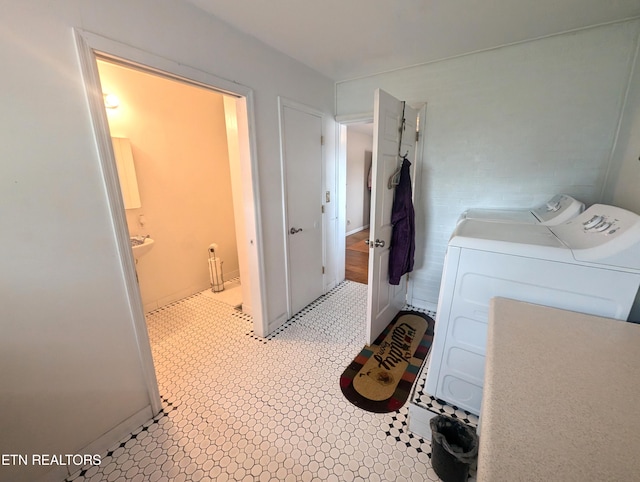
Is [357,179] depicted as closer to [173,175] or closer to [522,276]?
[173,175]

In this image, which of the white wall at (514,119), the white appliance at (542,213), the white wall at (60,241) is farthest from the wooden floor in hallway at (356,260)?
the white wall at (60,241)

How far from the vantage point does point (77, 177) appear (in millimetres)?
1162

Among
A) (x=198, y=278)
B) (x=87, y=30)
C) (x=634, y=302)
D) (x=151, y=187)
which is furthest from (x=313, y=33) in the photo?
(x=198, y=278)

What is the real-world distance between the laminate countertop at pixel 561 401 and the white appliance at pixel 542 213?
82 centimetres

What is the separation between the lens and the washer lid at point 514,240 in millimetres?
1155

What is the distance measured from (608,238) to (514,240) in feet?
1.02

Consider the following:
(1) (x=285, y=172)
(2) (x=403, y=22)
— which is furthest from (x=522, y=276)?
(1) (x=285, y=172)

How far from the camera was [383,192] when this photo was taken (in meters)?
1.93

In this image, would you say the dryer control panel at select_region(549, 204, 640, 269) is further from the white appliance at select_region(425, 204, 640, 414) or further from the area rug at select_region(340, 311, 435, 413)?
the area rug at select_region(340, 311, 435, 413)

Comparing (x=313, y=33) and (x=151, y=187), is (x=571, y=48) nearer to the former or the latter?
(x=313, y=33)

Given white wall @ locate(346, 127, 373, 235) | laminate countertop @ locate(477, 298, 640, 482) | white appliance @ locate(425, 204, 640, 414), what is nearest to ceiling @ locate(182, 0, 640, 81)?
white appliance @ locate(425, 204, 640, 414)

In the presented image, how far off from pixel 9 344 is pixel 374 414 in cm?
180

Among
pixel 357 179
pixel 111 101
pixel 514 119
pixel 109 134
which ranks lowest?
pixel 357 179

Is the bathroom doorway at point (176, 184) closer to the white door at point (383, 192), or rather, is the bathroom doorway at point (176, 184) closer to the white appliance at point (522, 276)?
the white door at point (383, 192)
